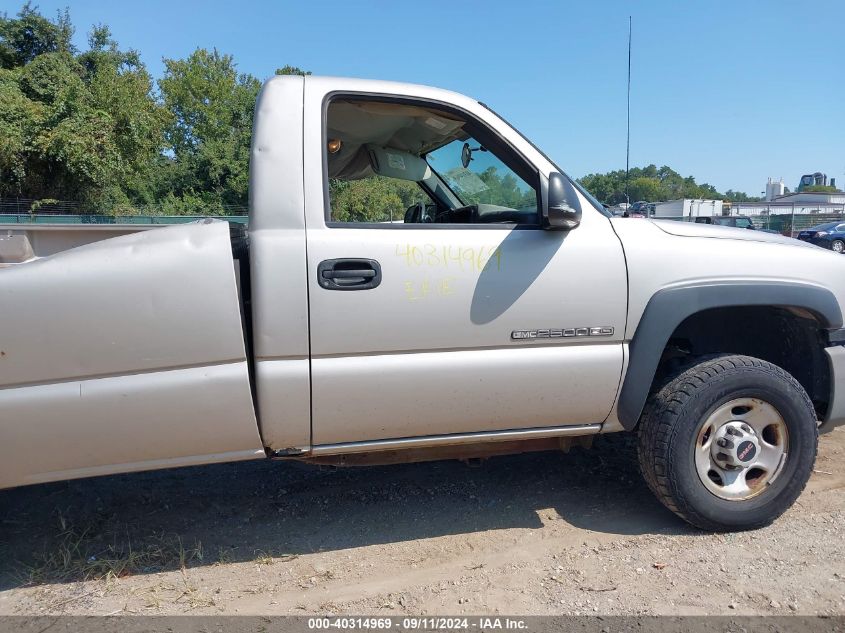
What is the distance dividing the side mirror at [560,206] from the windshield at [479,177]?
0.74ft

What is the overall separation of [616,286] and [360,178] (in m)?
2.04

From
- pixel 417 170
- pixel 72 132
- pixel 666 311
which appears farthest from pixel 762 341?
pixel 72 132

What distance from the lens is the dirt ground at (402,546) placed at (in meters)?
2.66

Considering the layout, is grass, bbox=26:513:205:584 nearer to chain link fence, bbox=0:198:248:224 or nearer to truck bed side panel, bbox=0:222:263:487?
truck bed side panel, bbox=0:222:263:487

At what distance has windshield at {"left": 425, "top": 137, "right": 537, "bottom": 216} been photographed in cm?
322

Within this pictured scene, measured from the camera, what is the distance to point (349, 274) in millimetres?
2625

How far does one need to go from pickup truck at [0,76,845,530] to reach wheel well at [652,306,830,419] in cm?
2

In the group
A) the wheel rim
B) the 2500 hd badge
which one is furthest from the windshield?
the wheel rim

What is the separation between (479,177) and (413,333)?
1.27m

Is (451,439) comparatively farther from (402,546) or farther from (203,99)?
(203,99)

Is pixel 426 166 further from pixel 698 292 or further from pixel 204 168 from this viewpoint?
pixel 204 168

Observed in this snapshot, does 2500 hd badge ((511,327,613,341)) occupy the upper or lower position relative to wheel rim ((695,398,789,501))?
upper

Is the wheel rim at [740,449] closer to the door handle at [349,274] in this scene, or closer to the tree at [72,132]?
the door handle at [349,274]

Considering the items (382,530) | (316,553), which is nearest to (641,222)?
(382,530)
